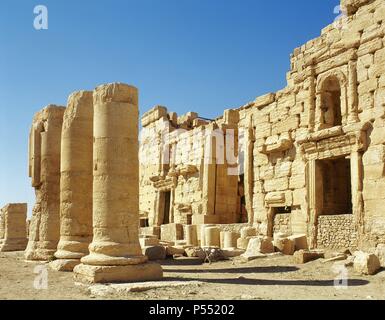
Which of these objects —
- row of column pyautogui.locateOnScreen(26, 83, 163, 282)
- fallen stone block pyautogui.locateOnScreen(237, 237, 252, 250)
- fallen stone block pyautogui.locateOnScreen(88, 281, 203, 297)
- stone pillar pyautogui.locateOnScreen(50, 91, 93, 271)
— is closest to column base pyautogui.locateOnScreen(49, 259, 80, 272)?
row of column pyautogui.locateOnScreen(26, 83, 163, 282)

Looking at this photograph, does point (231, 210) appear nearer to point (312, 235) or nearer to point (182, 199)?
point (182, 199)

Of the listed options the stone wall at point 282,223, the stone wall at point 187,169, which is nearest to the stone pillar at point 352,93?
the stone wall at point 282,223

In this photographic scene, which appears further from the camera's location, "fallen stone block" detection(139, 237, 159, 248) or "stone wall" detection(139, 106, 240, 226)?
"stone wall" detection(139, 106, 240, 226)

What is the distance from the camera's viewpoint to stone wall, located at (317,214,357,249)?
14.4 meters

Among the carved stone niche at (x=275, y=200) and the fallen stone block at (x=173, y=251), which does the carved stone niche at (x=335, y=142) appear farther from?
the fallen stone block at (x=173, y=251)

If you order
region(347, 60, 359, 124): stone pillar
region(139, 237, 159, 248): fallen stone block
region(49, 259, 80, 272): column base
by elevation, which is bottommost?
region(49, 259, 80, 272): column base

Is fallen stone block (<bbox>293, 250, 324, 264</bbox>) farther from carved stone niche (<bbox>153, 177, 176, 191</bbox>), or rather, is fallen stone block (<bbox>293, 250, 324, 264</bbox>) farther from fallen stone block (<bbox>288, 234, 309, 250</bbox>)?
carved stone niche (<bbox>153, 177, 176, 191</bbox>)

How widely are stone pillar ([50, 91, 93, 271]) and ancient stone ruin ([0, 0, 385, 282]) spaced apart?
3 cm

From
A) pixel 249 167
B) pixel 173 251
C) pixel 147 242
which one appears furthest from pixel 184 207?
pixel 173 251

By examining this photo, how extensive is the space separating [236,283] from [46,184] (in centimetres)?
837

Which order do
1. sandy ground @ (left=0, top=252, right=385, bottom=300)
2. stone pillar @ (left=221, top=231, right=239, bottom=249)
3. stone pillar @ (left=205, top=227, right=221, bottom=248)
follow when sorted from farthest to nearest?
1. stone pillar @ (left=205, top=227, right=221, bottom=248)
2. stone pillar @ (left=221, top=231, right=239, bottom=249)
3. sandy ground @ (left=0, top=252, right=385, bottom=300)

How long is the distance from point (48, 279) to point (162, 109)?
18.7m

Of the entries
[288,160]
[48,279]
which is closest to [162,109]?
[288,160]

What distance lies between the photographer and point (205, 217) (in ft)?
69.5
